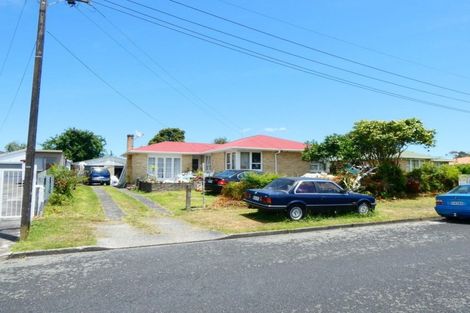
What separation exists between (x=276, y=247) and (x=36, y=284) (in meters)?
5.06

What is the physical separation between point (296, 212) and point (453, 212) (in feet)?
18.3

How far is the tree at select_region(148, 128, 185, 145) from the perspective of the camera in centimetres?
6458

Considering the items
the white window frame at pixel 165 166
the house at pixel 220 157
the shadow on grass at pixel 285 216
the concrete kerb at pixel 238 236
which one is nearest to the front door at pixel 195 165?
the house at pixel 220 157

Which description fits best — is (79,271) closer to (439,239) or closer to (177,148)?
(439,239)

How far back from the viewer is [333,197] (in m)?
13.1

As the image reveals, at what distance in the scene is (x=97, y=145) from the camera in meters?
64.1

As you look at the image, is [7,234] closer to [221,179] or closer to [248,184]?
[248,184]

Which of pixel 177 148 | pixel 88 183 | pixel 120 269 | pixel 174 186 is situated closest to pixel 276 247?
pixel 120 269

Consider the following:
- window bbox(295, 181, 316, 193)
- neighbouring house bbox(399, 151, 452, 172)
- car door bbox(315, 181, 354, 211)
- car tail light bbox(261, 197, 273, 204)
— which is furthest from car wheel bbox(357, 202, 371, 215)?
neighbouring house bbox(399, 151, 452, 172)

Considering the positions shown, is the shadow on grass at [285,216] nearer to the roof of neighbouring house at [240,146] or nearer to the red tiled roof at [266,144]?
the roof of neighbouring house at [240,146]

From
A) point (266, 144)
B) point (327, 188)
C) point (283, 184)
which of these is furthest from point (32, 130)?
point (266, 144)

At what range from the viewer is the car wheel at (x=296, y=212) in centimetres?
1230

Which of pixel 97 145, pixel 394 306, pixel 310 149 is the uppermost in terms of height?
pixel 97 145

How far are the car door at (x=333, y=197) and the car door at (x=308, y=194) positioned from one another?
19cm
